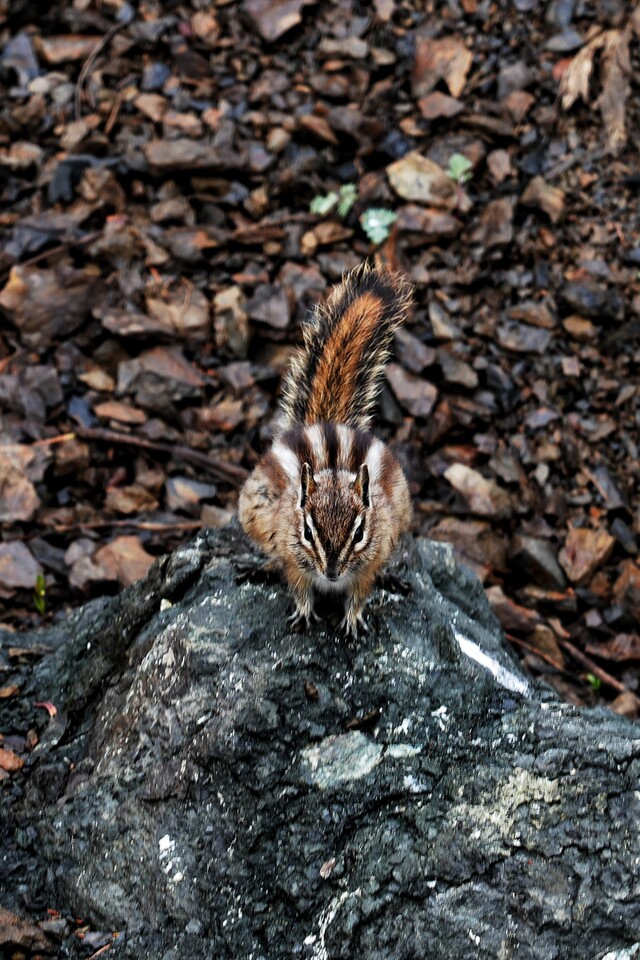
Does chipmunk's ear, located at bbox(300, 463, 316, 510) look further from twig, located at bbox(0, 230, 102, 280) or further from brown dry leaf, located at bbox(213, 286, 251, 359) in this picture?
twig, located at bbox(0, 230, 102, 280)

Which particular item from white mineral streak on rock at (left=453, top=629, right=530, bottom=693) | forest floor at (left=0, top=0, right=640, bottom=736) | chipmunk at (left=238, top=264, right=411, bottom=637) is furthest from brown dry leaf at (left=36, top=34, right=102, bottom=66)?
white mineral streak on rock at (left=453, top=629, right=530, bottom=693)

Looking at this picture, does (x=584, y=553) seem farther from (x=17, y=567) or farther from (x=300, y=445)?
(x=17, y=567)

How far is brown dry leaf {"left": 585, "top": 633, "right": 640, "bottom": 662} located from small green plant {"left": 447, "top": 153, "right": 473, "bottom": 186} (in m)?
2.99

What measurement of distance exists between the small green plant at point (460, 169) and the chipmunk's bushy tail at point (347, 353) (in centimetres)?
251

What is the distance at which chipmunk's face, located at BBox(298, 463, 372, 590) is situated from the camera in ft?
11.0

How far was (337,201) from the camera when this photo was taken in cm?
682

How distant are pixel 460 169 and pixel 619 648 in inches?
123

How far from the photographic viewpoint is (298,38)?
7.27 m

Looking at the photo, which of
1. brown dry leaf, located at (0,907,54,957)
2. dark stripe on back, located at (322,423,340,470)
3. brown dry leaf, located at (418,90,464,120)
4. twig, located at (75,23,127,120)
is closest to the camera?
brown dry leaf, located at (0,907,54,957)

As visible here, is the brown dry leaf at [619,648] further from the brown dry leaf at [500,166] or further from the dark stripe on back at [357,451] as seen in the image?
the brown dry leaf at [500,166]

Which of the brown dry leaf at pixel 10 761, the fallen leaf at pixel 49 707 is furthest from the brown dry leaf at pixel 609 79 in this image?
the brown dry leaf at pixel 10 761

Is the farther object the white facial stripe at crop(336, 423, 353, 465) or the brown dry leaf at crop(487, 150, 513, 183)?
the brown dry leaf at crop(487, 150, 513, 183)

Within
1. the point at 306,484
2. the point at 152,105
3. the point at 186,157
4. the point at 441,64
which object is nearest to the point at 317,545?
the point at 306,484

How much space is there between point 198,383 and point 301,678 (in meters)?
3.21
